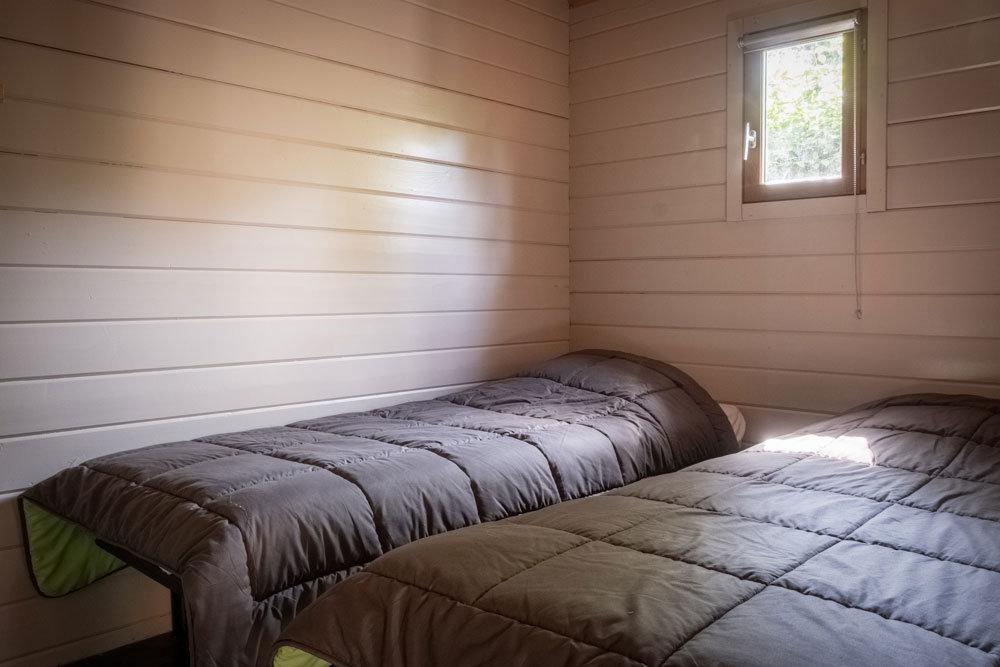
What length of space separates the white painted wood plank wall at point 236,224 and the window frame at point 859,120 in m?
0.90

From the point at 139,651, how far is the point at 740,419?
7.40ft

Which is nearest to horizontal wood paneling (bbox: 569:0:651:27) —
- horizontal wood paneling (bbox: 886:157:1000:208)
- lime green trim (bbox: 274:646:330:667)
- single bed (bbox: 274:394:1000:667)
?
horizontal wood paneling (bbox: 886:157:1000:208)

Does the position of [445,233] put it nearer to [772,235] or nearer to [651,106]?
[651,106]

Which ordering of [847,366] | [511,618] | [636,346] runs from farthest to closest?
[636,346]
[847,366]
[511,618]

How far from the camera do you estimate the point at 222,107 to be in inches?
99.9

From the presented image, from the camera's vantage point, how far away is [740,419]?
3.20 meters

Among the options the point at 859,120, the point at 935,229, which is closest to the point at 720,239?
the point at 859,120

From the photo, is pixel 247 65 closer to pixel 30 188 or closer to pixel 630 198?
pixel 30 188

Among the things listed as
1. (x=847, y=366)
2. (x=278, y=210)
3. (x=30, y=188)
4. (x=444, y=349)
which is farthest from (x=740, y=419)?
(x=30, y=188)

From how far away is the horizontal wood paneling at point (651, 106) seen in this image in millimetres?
3355

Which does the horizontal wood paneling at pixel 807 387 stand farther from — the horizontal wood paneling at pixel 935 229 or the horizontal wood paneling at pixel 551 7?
the horizontal wood paneling at pixel 551 7

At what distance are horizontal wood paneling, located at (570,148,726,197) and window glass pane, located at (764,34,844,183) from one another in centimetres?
24

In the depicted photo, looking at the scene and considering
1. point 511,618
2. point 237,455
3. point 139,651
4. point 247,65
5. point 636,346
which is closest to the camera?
point 511,618

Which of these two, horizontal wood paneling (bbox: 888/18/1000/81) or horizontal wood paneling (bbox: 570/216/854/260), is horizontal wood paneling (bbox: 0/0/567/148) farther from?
horizontal wood paneling (bbox: 888/18/1000/81)
